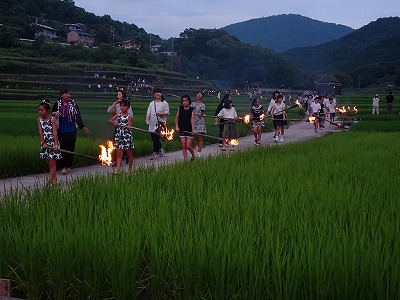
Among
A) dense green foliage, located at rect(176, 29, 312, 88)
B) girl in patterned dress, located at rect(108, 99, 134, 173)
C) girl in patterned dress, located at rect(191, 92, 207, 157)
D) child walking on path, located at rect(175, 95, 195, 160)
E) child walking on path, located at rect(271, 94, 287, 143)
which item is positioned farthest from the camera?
dense green foliage, located at rect(176, 29, 312, 88)

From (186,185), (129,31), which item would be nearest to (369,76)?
(129,31)

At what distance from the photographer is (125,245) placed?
339 cm

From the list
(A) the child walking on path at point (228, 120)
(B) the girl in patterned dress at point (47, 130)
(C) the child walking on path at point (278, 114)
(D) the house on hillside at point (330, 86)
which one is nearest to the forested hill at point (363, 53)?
(D) the house on hillside at point (330, 86)

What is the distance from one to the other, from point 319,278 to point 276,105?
49.1 ft

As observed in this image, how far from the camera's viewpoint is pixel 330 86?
309ft

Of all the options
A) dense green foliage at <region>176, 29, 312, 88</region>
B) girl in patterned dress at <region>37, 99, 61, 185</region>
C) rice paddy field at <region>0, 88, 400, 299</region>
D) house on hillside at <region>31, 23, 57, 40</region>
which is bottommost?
rice paddy field at <region>0, 88, 400, 299</region>

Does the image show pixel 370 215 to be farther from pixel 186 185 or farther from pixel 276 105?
pixel 276 105

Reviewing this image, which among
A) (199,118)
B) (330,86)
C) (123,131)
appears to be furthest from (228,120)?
(330,86)

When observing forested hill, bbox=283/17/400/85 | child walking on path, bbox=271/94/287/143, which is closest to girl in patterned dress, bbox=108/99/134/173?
child walking on path, bbox=271/94/287/143

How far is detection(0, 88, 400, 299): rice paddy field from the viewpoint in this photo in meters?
2.96

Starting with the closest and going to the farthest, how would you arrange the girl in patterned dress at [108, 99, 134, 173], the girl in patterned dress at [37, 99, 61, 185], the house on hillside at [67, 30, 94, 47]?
the girl in patterned dress at [37, 99, 61, 185], the girl in patterned dress at [108, 99, 134, 173], the house on hillside at [67, 30, 94, 47]

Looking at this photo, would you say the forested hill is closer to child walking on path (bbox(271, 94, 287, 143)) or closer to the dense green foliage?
the dense green foliage

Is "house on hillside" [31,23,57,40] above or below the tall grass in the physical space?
above

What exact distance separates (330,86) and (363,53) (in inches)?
1471
